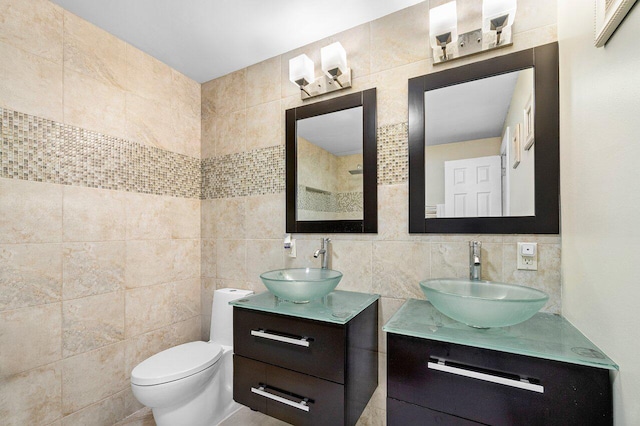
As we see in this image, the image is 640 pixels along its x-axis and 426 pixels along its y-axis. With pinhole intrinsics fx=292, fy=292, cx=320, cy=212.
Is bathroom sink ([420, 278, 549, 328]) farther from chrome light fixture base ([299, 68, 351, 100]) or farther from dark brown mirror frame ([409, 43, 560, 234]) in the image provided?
chrome light fixture base ([299, 68, 351, 100])

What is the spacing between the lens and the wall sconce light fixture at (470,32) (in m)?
1.32

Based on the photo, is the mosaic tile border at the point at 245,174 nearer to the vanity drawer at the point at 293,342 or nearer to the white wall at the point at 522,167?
the vanity drawer at the point at 293,342

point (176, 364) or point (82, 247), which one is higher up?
point (82, 247)

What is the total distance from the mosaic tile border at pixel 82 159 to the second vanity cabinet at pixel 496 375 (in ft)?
6.11

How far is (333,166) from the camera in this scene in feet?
6.03

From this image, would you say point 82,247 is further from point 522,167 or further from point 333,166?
point 522,167

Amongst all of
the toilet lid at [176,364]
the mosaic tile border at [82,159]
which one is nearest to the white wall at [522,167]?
the toilet lid at [176,364]

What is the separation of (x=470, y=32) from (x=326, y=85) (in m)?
0.82

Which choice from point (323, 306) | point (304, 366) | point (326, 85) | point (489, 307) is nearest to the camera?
point (489, 307)

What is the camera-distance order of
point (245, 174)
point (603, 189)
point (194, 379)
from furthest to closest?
point (245, 174)
point (194, 379)
point (603, 189)

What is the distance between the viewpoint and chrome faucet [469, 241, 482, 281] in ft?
4.54

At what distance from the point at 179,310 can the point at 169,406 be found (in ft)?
2.45

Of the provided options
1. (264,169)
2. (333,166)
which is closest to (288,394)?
(333,166)

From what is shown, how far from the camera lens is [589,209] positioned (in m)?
1.00
